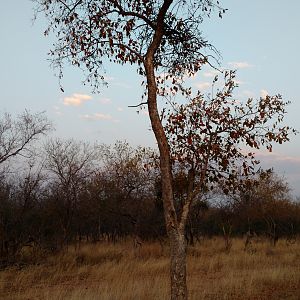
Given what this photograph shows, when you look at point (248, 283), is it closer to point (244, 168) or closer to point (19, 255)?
point (244, 168)

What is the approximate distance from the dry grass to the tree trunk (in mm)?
3813

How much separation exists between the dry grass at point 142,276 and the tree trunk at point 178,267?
3.81 m

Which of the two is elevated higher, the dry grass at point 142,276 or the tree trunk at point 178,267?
the tree trunk at point 178,267

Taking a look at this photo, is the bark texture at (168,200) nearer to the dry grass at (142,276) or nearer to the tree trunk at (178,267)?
the tree trunk at (178,267)

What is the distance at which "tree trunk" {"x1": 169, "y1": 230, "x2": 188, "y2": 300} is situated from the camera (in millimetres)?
6867

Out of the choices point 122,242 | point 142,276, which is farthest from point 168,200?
point 122,242

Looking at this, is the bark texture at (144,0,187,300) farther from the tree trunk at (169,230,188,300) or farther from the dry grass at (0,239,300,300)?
the dry grass at (0,239,300,300)

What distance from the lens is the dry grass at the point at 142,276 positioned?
1148 cm

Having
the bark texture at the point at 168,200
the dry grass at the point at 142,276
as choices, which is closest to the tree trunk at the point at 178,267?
the bark texture at the point at 168,200

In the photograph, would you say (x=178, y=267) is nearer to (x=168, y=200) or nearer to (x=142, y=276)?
(x=168, y=200)

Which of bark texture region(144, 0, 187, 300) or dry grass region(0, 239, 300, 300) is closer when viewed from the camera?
bark texture region(144, 0, 187, 300)

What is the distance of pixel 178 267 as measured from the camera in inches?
273

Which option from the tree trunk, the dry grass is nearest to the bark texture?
the tree trunk

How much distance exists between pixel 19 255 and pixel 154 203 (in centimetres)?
942
